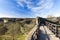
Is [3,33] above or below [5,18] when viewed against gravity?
below

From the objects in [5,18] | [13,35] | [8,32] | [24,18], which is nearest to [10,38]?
[13,35]

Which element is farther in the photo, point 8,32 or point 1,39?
point 8,32

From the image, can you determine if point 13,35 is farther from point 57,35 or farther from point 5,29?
point 57,35

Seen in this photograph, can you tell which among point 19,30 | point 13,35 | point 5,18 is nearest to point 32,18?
point 5,18

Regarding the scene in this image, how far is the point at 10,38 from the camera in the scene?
17.4 metres

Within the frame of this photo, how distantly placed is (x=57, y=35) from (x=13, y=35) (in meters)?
9.39

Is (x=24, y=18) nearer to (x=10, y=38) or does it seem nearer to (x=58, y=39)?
(x=10, y=38)

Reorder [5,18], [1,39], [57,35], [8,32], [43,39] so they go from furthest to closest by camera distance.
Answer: [5,18], [8,32], [1,39], [57,35], [43,39]

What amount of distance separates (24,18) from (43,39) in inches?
1082

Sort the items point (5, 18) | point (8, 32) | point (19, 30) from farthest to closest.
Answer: point (5, 18)
point (19, 30)
point (8, 32)

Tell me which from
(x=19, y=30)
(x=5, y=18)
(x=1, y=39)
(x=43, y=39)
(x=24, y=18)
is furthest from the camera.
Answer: (x=24, y=18)

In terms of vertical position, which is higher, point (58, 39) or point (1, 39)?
point (58, 39)

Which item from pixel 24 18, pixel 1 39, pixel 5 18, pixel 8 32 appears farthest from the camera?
pixel 24 18

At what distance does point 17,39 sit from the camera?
55.7ft
